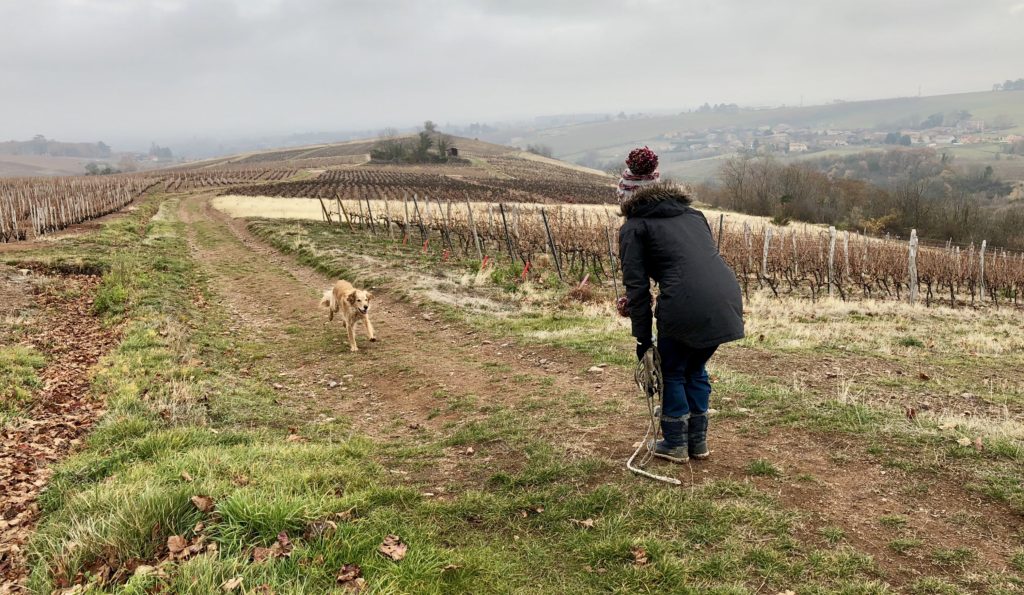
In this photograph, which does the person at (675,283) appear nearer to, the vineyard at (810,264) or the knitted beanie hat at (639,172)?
the knitted beanie hat at (639,172)

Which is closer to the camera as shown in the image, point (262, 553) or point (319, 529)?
point (262, 553)

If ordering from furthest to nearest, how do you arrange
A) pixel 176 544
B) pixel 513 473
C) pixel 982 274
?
pixel 982 274, pixel 513 473, pixel 176 544

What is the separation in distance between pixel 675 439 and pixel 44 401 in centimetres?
707

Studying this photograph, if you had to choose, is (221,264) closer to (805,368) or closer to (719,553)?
(805,368)

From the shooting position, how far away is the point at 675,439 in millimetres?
4387

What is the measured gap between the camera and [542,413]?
601 cm

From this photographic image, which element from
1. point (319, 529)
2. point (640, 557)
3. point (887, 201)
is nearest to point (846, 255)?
point (640, 557)

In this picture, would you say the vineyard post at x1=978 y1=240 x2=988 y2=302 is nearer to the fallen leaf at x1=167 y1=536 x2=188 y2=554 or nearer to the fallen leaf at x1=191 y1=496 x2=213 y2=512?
the fallen leaf at x1=191 y1=496 x2=213 y2=512

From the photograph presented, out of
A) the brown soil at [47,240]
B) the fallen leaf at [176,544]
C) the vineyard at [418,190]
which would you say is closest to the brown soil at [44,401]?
the fallen leaf at [176,544]

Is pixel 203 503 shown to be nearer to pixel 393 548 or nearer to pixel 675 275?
Result: pixel 393 548

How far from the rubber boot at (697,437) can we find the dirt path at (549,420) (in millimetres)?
119

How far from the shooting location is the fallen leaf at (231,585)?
2715 mm

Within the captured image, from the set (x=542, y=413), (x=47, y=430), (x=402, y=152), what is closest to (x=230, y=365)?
(x=47, y=430)

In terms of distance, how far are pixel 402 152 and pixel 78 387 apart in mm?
113330
